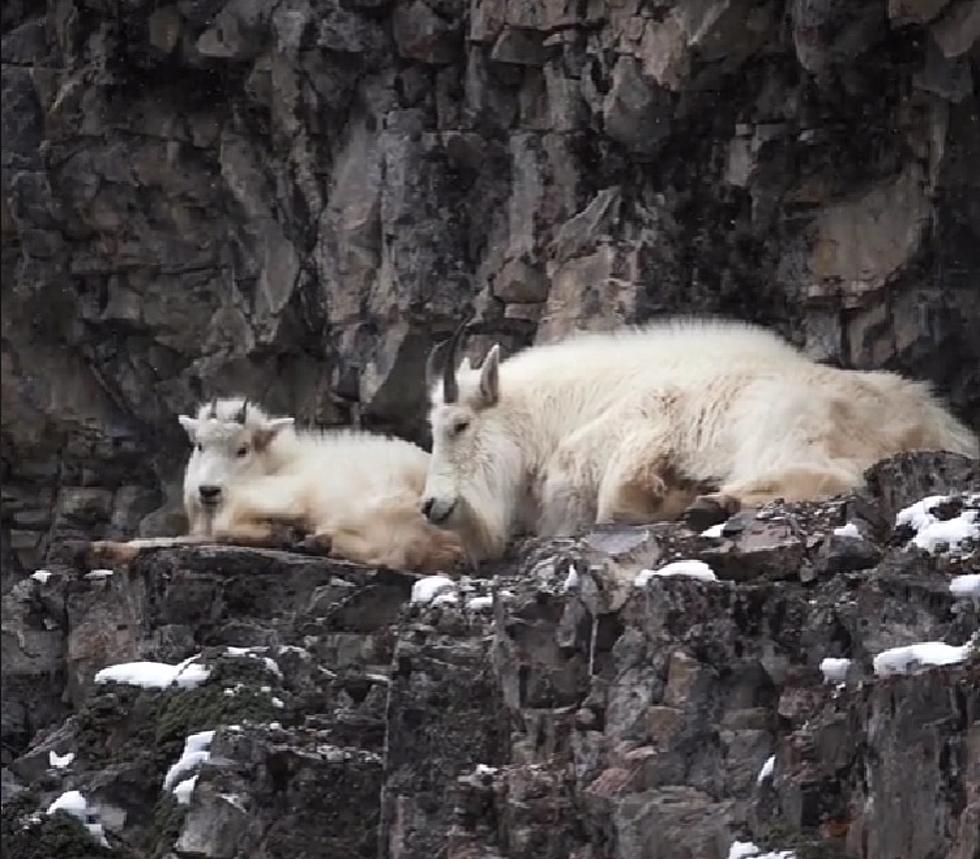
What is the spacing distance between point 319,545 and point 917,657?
4.77m

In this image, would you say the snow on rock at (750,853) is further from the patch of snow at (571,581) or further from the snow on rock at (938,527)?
the patch of snow at (571,581)

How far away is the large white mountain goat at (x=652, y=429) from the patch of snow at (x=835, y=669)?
1517mm

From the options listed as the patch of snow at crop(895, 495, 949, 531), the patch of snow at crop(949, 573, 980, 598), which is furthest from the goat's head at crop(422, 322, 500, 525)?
the patch of snow at crop(949, 573, 980, 598)

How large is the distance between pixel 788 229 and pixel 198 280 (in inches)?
215

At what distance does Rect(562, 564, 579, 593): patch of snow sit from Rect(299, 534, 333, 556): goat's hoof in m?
2.81

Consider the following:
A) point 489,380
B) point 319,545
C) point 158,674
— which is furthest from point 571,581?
point 319,545

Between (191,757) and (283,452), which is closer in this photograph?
(191,757)

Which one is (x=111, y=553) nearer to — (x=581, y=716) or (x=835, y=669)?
(x=581, y=716)

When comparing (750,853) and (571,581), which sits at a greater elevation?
(571,581)

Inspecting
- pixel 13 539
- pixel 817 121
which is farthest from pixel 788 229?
pixel 13 539

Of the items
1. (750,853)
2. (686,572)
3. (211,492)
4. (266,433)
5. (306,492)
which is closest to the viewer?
(750,853)

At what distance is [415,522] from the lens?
1180 centimetres

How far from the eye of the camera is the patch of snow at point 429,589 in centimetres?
988

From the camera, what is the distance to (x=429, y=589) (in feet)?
32.6
